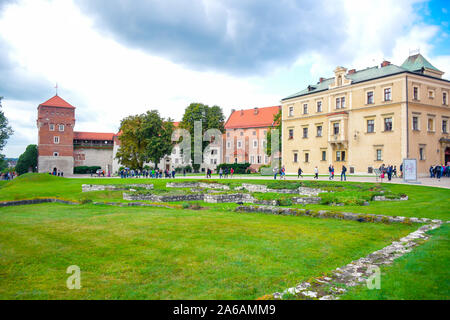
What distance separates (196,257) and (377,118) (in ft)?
144

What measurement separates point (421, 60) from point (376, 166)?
17386 mm

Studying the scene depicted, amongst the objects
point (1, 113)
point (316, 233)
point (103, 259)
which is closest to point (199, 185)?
point (316, 233)

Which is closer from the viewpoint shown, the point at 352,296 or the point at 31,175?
the point at 352,296

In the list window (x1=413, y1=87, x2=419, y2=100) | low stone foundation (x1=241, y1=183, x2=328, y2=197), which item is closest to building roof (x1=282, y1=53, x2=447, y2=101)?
window (x1=413, y1=87, x2=419, y2=100)

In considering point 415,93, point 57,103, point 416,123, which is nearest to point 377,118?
point 416,123

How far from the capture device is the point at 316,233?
29.1ft

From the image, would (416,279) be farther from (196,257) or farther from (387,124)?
(387,124)

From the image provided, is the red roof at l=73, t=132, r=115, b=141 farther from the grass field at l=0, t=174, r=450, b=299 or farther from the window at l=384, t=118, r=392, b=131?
the grass field at l=0, t=174, r=450, b=299

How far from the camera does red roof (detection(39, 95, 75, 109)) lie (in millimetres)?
78537

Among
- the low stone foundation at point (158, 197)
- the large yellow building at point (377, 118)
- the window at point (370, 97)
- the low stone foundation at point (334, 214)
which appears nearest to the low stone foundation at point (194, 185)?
the low stone foundation at point (158, 197)

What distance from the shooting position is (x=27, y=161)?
275ft

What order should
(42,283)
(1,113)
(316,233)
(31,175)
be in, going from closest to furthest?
1. (42,283)
2. (316,233)
3. (31,175)
4. (1,113)

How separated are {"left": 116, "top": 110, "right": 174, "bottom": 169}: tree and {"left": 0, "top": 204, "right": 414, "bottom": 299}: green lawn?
48.5 m
